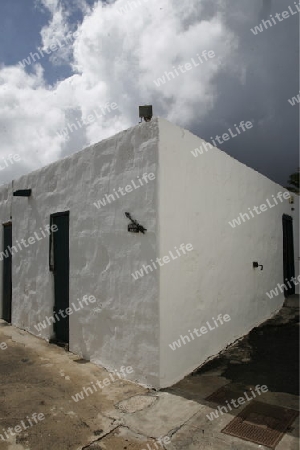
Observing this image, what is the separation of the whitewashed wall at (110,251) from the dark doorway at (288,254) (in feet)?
19.9

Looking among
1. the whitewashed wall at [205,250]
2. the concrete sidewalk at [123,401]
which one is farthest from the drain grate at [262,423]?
the whitewashed wall at [205,250]

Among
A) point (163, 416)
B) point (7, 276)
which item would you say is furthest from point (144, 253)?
point (7, 276)

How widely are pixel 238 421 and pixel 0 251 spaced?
24.8ft

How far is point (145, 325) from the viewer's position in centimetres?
480

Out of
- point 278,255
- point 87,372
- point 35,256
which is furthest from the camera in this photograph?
point 278,255

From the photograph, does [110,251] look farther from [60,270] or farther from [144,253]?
[60,270]

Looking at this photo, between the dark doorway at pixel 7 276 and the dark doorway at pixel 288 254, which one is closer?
the dark doorway at pixel 7 276

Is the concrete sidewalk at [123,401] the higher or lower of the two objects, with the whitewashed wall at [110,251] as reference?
lower

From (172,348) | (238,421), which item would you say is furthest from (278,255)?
(238,421)

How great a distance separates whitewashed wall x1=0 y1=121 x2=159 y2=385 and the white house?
0.02 meters

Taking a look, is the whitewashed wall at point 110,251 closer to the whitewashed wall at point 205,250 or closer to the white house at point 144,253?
the white house at point 144,253

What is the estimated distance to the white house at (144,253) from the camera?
4852 mm

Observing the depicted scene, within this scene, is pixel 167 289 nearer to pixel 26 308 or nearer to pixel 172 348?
pixel 172 348

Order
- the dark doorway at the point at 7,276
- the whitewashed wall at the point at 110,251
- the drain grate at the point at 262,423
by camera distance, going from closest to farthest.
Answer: the drain grate at the point at 262,423, the whitewashed wall at the point at 110,251, the dark doorway at the point at 7,276
